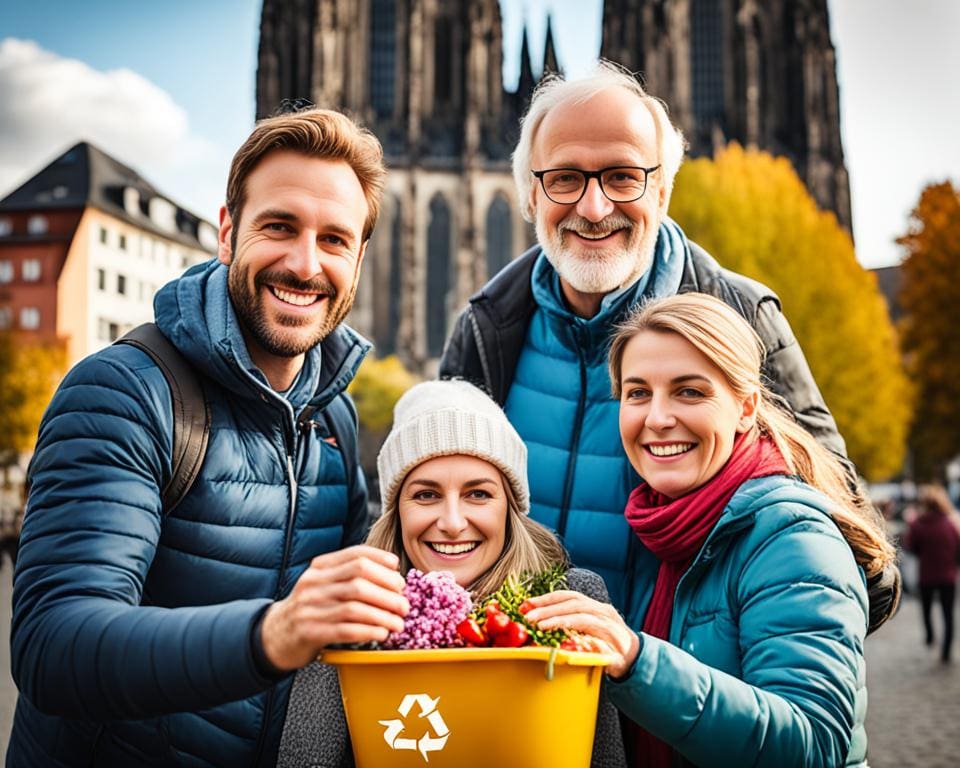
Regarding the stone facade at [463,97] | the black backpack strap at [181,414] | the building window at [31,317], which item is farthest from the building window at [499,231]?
the black backpack strap at [181,414]

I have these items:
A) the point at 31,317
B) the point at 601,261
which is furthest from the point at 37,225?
the point at 601,261

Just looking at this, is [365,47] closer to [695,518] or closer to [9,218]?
[9,218]

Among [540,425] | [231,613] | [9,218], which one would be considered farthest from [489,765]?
[9,218]

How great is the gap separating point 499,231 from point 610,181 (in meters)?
36.0

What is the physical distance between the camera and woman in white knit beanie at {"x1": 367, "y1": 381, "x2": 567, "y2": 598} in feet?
6.69

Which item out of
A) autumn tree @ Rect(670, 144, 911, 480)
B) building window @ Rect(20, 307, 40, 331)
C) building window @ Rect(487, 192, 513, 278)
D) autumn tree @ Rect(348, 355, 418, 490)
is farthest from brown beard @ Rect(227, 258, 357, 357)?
building window @ Rect(487, 192, 513, 278)

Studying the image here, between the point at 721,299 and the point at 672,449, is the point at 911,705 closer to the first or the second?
the point at 721,299

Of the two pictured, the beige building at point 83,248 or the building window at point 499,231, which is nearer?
the beige building at point 83,248

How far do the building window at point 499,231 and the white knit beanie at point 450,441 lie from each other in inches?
1405

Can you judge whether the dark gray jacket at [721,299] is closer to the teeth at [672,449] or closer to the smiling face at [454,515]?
the teeth at [672,449]

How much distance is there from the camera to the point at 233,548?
1.94m

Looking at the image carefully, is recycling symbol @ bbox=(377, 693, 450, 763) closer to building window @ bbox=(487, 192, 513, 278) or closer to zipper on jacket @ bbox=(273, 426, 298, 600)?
zipper on jacket @ bbox=(273, 426, 298, 600)

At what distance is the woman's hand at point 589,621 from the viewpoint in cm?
142

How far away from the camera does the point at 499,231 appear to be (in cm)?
3788
